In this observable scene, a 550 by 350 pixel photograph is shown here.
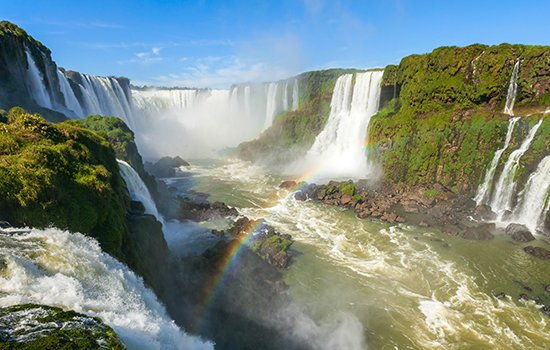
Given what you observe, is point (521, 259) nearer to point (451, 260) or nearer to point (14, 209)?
point (451, 260)

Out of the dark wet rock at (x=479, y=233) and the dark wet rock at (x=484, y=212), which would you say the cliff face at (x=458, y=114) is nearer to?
the dark wet rock at (x=484, y=212)

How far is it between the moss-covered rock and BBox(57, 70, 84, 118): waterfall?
38211 millimetres

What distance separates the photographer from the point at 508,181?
85.9 feet

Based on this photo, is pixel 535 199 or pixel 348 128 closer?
pixel 535 199

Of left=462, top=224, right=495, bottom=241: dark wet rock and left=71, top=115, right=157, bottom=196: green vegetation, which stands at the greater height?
left=71, top=115, right=157, bottom=196: green vegetation

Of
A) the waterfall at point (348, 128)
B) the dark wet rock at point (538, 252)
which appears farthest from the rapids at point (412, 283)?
the waterfall at point (348, 128)

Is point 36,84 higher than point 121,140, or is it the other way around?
point 36,84

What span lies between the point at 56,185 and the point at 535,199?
30331 mm

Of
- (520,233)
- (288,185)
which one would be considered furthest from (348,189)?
(520,233)

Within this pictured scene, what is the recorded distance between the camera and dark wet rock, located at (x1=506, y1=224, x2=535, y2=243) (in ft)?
73.4

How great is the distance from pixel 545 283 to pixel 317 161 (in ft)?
101

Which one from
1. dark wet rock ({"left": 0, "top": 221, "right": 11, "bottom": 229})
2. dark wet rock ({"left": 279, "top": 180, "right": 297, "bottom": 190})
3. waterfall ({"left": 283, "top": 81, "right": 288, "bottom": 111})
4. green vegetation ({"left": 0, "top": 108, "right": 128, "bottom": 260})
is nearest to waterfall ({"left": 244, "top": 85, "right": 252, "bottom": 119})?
waterfall ({"left": 283, "top": 81, "right": 288, "bottom": 111})

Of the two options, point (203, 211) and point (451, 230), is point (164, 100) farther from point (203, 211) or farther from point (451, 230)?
point (451, 230)

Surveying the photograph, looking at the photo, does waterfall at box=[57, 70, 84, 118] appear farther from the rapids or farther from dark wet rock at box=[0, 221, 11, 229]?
dark wet rock at box=[0, 221, 11, 229]
